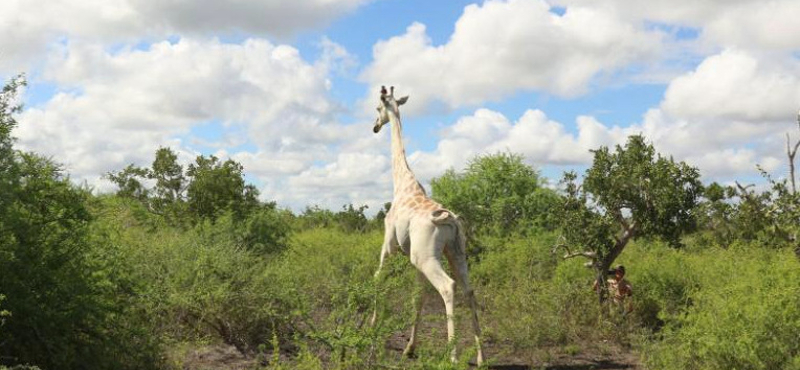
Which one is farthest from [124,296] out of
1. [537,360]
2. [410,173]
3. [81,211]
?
[537,360]

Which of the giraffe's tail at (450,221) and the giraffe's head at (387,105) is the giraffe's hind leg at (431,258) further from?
the giraffe's head at (387,105)

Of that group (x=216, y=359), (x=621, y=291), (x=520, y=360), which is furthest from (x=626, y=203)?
(x=216, y=359)

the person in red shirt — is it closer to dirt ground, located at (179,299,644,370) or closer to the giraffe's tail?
dirt ground, located at (179,299,644,370)

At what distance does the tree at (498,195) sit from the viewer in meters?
16.8

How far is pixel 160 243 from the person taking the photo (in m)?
11.3

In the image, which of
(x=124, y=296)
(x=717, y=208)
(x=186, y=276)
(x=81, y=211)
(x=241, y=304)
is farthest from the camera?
(x=717, y=208)

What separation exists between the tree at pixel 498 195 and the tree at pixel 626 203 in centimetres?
454

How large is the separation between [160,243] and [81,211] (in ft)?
13.6

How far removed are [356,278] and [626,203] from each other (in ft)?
14.5

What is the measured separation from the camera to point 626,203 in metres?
11.2

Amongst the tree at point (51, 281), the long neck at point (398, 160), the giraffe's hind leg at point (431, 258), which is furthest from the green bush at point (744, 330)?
the tree at point (51, 281)

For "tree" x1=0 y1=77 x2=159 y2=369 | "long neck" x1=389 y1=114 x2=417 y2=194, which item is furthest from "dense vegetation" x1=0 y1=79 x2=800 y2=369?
"long neck" x1=389 y1=114 x2=417 y2=194

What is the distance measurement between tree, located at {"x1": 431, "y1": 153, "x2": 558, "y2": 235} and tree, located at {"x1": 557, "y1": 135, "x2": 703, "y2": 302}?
4538 millimetres

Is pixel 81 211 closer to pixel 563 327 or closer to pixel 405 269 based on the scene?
pixel 405 269
